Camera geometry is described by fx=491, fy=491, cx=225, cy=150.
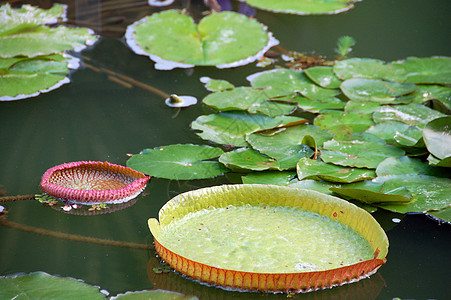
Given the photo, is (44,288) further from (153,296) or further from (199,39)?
(199,39)

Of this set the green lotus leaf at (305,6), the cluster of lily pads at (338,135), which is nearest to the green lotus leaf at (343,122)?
the cluster of lily pads at (338,135)

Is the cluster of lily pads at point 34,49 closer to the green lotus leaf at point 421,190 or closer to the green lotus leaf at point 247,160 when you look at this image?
the green lotus leaf at point 247,160

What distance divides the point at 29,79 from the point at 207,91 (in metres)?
0.95

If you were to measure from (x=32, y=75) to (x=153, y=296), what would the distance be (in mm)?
1778

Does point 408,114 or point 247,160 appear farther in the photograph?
point 408,114

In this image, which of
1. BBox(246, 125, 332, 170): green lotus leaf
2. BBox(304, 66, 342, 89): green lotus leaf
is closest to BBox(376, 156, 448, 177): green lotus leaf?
BBox(246, 125, 332, 170): green lotus leaf

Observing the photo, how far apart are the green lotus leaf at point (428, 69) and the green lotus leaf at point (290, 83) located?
465 mm

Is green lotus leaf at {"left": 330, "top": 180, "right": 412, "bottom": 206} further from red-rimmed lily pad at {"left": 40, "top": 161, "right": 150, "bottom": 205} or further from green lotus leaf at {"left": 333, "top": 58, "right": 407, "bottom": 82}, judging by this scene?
green lotus leaf at {"left": 333, "top": 58, "right": 407, "bottom": 82}

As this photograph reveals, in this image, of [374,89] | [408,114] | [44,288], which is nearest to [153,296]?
[44,288]

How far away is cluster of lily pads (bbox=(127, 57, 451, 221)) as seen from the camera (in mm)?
1811

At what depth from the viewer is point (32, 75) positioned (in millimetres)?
2645

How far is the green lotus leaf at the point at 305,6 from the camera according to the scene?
3.71m

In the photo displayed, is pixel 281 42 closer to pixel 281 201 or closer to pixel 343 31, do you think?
pixel 343 31

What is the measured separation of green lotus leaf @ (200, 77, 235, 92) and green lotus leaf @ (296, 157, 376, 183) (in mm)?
823
